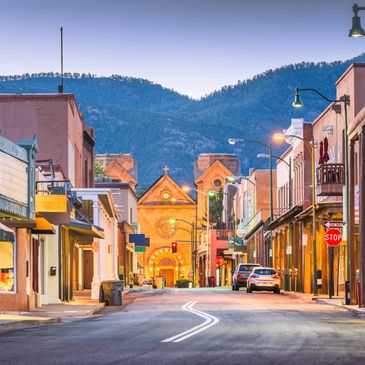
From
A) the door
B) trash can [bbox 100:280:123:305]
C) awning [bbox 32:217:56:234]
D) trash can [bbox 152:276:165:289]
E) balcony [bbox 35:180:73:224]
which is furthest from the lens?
trash can [bbox 152:276:165:289]

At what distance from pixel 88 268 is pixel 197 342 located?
198 feet

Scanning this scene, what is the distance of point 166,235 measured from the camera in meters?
174

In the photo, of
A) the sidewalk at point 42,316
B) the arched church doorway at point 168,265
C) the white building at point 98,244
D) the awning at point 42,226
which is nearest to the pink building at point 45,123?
the white building at point 98,244

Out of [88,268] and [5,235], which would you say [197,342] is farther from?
[88,268]

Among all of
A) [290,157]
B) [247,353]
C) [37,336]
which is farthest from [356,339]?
[290,157]

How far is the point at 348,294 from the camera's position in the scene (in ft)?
144

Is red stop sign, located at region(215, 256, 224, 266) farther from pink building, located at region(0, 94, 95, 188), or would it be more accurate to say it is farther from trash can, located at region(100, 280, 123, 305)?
trash can, located at region(100, 280, 123, 305)

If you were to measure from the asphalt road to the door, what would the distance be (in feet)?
154

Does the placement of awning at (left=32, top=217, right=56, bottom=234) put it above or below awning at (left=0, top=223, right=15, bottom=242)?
above

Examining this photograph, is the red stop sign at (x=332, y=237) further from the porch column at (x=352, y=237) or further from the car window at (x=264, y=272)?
the car window at (x=264, y=272)

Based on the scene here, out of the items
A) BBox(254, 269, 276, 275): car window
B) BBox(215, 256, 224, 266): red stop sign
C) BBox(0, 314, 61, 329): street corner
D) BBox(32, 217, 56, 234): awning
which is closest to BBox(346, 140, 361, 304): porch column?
BBox(32, 217, 56, 234): awning

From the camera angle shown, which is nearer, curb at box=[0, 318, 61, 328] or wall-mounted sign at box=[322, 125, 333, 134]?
curb at box=[0, 318, 61, 328]

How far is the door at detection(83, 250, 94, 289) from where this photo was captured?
79938 mm

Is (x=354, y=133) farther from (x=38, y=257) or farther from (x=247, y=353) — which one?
(x=247, y=353)
